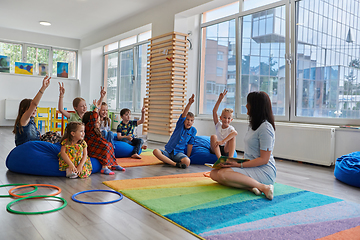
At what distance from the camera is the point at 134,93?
369 inches

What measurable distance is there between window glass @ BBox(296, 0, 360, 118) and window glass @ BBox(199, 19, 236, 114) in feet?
4.98

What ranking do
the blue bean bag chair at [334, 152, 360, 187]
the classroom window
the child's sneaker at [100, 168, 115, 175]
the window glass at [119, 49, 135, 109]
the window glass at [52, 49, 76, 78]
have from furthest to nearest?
the window glass at [52, 49, 76, 78] < the window glass at [119, 49, 135, 109] < the classroom window < the child's sneaker at [100, 168, 115, 175] < the blue bean bag chair at [334, 152, 360, 187]

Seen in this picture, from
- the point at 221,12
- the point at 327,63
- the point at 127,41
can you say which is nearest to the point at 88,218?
the point at 327,63

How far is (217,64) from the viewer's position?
21.9 feet

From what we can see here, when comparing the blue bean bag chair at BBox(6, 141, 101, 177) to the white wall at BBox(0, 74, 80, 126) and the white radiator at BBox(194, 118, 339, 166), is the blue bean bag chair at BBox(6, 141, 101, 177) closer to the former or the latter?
the white radiator at BBox(194, 118, 339, 166)

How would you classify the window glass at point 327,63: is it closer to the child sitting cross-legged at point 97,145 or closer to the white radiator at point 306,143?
the white radiator at point 306,143

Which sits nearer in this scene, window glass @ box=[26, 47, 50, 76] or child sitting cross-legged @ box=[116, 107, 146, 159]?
child sitting cross-legged @ box=[116, 107, 146, 159]

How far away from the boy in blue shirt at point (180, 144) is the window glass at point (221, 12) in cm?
316

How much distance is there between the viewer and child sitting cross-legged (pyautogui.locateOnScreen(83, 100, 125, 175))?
139 inches

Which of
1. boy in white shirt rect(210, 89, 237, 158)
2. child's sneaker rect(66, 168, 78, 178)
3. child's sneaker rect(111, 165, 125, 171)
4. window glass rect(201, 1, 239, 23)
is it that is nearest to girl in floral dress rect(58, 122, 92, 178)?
child's sneaker rect(66, 168, 78, 178)

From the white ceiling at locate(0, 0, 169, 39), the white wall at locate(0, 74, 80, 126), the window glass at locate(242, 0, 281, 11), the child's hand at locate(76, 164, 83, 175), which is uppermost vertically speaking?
the white ceiling at locate(0, 0, 169, 39)

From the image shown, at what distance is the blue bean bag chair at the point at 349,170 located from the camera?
3213 mm

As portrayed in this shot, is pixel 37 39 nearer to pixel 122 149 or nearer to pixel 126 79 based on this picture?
pixel 126 79

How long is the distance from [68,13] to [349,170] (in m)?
7.37
